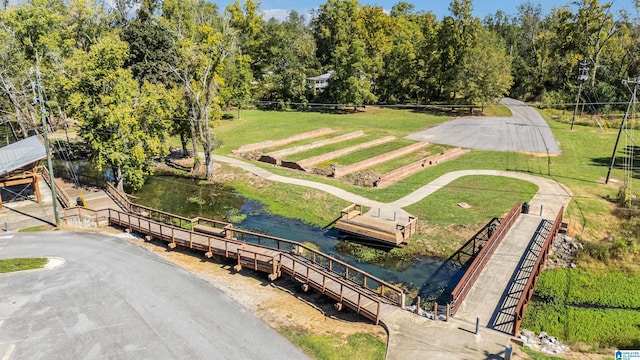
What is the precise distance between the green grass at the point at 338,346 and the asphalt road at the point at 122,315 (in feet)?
1.65

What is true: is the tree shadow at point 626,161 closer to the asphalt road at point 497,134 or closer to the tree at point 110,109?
the asphalt road at point 497,134

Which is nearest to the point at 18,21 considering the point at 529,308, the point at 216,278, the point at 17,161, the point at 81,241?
the point at 17,161

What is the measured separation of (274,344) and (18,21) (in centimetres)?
4612

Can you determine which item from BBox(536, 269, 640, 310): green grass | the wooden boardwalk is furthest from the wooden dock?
BBox(536, 269, 640, 310): green grass

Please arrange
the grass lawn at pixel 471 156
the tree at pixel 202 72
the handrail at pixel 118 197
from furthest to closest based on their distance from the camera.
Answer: the tree at pixel 202 72 → the handrail at pixel 118 197 → the grass lawn at pixel 471 156

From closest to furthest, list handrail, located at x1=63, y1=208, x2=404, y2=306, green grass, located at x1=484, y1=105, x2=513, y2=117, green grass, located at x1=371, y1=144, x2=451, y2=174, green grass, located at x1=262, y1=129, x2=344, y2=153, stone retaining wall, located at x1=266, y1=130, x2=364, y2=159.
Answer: handrail, located at x1=63, y1=208, x2=404, y2=306
green grass, located at x1=371, y1=144, x2=451, y2=174
stone retaining wall, located at x1=266, y1=130, x2=364, y2=159
green grass, located at x1=262, y1=129, x2=344, y2=153
green grass, located at x1=484, y1=105, x2=513, y2=117

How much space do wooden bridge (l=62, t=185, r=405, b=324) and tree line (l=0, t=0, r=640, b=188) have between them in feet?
16.5

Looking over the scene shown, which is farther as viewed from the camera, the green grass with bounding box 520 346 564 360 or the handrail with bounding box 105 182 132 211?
the handrail with bounding box 105 182 132 211

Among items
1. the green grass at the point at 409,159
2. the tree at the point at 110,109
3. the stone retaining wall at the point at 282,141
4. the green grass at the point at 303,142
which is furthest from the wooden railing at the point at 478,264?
the stone retaining wall at the point at 282,141

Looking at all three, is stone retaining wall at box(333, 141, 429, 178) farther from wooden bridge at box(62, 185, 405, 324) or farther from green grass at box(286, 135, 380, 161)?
wooden bridge at box(62, 185, 405, 324)

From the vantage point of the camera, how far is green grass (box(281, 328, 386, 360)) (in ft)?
50.8

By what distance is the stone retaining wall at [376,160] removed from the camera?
39438mm

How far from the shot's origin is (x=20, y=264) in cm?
2216

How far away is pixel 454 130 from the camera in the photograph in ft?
193
